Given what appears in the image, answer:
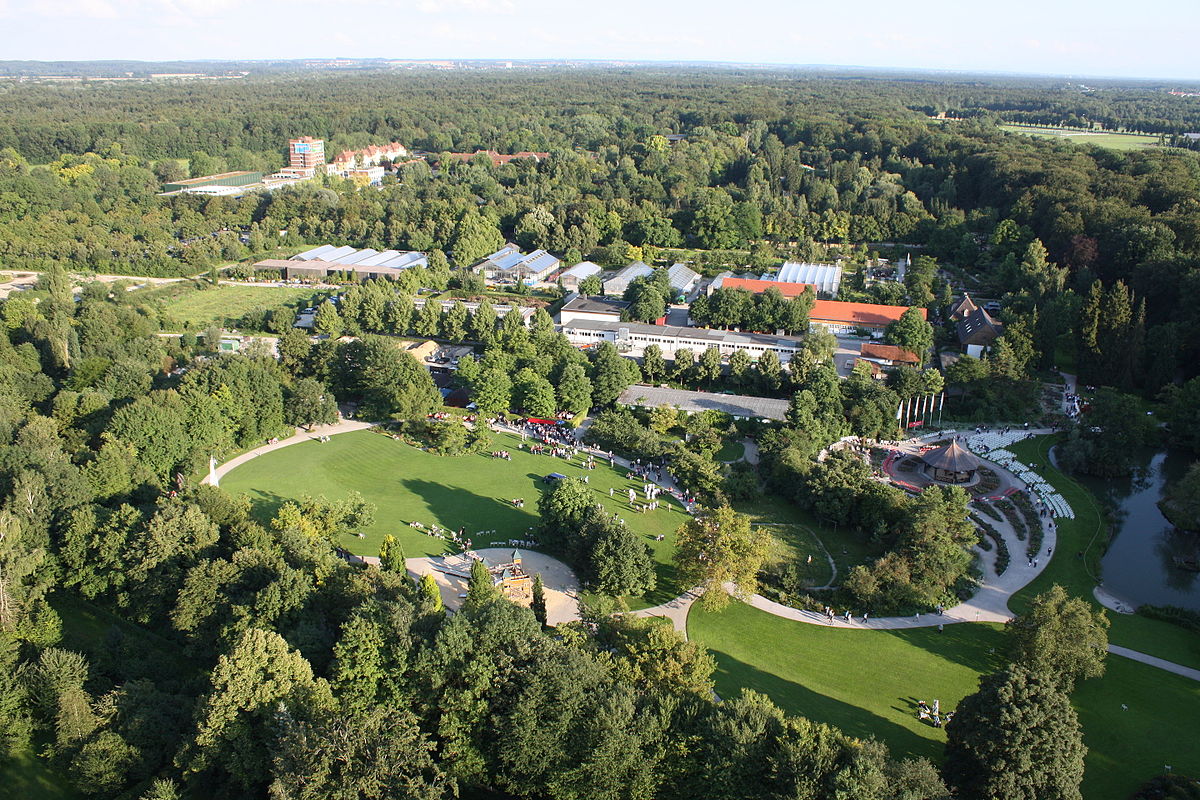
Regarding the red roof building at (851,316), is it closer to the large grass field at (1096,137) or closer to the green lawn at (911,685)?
the green lawn at (911,685)

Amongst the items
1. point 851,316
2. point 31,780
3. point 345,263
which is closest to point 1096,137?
point 851,316

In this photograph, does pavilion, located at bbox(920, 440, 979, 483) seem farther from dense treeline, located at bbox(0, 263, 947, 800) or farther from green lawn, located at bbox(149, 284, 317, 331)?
green lawn, located at bbox(149, 284, 317, 331)

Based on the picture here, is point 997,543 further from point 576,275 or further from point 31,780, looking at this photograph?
point 576,275

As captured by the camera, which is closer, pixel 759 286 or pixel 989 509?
pixel 989 509

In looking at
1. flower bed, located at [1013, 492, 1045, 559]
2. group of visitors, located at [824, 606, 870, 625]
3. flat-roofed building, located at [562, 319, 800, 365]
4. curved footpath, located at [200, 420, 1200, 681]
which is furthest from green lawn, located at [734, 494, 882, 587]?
flat-roofed building, located at [562, 319, 800, 365]

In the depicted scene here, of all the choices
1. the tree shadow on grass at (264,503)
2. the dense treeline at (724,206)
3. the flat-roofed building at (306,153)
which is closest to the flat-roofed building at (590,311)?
the dense treeline at (724,206)

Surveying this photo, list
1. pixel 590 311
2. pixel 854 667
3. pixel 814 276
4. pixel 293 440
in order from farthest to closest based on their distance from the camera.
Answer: pixel 814 276, pixel 590 311, pixel 293 440, pixel 854 667
